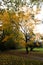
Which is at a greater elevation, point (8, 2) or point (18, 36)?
point (8, 2)

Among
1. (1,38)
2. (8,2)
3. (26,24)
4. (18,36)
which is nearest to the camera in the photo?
(8,2)

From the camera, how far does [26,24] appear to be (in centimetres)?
2803

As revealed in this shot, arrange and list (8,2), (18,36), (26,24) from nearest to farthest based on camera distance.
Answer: (8,2) → (26,24) → (18,36)

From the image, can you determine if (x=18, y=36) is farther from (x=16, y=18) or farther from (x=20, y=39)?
(x=16, y=18)

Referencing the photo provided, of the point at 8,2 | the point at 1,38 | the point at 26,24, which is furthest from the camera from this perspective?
the point at 1,38

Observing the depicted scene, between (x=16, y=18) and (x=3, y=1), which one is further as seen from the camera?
(x=16, y=18)

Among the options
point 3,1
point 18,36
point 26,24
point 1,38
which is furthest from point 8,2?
point 1,38

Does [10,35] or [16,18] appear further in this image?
[10,35]

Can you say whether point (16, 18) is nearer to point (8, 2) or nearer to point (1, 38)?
point (1, 38)

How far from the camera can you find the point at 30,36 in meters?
28.5

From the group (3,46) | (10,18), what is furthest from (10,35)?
(3,46)

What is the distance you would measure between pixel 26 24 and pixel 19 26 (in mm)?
1334

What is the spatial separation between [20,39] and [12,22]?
2638 millimetres

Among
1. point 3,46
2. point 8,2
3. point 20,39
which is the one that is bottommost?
point 3,46
